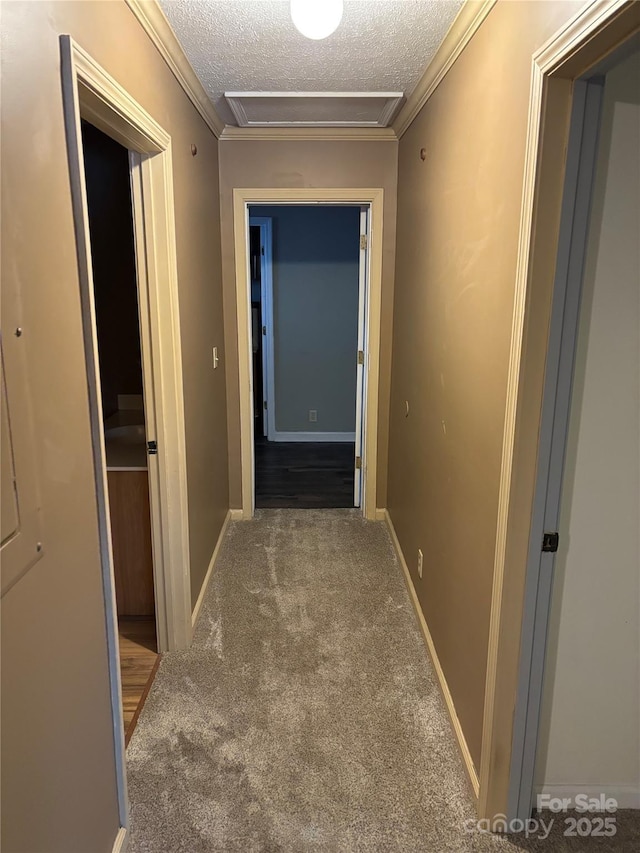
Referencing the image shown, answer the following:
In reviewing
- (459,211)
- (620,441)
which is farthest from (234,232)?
(620,441)

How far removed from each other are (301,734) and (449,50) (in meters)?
2.51

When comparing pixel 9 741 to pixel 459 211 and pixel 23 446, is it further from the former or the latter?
pixel 459 211

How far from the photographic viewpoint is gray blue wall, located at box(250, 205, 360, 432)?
5301 millimetres

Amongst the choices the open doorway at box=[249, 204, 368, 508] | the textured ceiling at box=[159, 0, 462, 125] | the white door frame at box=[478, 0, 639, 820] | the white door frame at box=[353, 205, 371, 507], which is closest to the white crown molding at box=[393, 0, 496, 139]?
the textured ceiling at box=[159, 0, 462, 125]

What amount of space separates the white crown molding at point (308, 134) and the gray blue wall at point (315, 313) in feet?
6.44

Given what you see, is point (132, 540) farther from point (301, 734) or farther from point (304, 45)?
point (304, 45)

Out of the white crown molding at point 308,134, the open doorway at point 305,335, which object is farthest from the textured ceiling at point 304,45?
the open doorway at point 305,335

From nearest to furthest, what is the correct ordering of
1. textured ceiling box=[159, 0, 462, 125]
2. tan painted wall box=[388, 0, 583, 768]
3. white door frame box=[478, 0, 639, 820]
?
1. white door frame box=[478, 0, 639, 820]
2. tan painted wall box=[388, 0, 583, 768]
3. textured ceiling box=[159, 0, 462, 125]

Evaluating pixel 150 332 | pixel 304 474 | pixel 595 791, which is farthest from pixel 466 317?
pixel 304 474

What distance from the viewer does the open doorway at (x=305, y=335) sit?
5.28 m

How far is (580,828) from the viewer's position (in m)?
1.69

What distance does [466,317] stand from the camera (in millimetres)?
1918

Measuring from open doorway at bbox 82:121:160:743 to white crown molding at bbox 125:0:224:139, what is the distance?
23.5 inches

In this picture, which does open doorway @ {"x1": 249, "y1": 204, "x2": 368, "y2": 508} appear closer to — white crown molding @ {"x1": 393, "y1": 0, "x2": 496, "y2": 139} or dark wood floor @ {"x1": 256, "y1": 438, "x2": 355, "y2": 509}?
dark wood floor @ {"x1": 256, "y1": 438, "x2": 355, "y2": 509}
